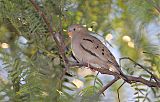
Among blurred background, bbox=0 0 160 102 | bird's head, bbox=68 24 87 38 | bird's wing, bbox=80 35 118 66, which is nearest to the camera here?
blurred background, bbox=0 0 160 102

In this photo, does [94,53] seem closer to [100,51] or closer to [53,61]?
[100,51]

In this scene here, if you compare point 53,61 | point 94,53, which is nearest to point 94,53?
point 94,53

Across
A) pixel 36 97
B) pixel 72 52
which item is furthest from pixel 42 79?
pixel 72 52

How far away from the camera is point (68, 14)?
3.61ft

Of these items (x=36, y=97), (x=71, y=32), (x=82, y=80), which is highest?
(x=71, y=32)

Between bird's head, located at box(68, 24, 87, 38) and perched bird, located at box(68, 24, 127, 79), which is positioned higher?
bird's head, located at box(68, 24, 87, 38)

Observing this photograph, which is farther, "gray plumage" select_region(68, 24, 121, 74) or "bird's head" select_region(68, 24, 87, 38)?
"bird's head" select_region(68, 24, 87, 38)

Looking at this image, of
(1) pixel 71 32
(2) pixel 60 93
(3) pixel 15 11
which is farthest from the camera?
(1) pixel 71 32

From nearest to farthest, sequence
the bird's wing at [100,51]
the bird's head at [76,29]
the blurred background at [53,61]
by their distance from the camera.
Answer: the blurred background at [53,61]
the bird's wing at [100,51]
the bird's head at [76,29]

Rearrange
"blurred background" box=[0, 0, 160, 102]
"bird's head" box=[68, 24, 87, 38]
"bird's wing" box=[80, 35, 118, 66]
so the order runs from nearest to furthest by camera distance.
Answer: "blurred background" box=[0, 0, 160, 102] → "bird's wing" box=[80, 35, 118, 66] → "bird's head" box=[68, 24, 87, 38]

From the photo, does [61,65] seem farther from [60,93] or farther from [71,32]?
[60,93]

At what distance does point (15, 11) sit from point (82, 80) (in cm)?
20

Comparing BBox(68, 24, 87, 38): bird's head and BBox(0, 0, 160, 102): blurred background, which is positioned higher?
BBox(68, 24, 87, 38): bird's head

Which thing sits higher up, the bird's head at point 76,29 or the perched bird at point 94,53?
the bird's head at point 76,29
